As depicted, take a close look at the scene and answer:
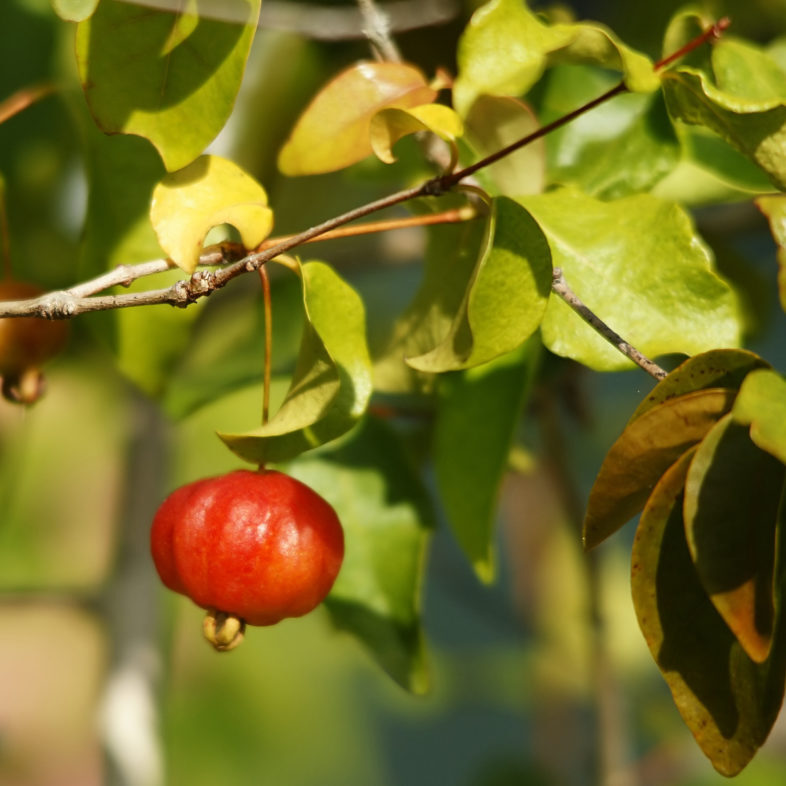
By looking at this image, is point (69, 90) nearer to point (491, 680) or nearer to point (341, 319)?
point (341, 319)

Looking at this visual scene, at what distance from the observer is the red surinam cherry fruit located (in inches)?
19.9

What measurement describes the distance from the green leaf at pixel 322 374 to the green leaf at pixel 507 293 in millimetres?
52

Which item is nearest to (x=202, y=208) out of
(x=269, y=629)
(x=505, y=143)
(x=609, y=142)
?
(x=505, y=143)

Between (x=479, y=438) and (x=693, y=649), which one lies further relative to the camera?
(x=479, y=438)

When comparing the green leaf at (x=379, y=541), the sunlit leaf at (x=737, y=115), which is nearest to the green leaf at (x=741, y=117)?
the sunlit leaf at (x=737, y=115)

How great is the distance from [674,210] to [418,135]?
0.18 metres

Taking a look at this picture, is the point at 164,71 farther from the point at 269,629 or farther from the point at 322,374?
the point at 269,629

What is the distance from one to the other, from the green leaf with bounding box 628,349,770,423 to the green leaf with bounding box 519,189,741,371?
7cm

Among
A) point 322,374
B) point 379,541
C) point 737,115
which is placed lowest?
point 379,541

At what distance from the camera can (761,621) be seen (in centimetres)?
41

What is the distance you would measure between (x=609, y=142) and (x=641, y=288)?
0.54ft

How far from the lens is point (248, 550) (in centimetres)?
50

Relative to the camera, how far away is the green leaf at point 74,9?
474mm

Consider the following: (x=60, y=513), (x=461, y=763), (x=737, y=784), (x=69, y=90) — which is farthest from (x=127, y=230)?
(x=461, y=763)
